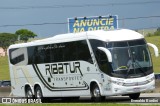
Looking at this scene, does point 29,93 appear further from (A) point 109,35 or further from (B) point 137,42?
(B) point 137,42

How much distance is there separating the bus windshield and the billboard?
149ft

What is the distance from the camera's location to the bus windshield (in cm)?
2534

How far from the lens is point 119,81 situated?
82.9 feet

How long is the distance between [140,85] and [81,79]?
371 cm

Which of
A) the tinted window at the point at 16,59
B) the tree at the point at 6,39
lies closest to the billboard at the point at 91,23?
the tinted window at the point at 16,59

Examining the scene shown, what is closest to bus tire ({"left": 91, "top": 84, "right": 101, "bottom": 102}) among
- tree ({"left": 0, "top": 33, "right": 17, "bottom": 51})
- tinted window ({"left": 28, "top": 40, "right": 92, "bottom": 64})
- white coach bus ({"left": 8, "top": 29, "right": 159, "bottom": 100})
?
white coach bus ({"left": 8, "top": 29, "right": 159, "bottom": 100})

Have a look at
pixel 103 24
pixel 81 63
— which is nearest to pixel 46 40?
pixel 81 63

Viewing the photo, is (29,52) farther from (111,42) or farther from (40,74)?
(111,42)

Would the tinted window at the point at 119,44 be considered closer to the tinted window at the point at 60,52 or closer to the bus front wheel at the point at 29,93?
the tinted window at the point at 60,52

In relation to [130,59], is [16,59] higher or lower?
higher

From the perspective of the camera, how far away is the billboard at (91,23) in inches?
2840

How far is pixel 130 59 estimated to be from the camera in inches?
1006

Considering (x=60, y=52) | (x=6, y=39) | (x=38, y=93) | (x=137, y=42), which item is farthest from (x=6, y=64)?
(x=137, y=42)

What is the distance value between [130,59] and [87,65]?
8.37 ft
